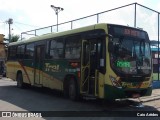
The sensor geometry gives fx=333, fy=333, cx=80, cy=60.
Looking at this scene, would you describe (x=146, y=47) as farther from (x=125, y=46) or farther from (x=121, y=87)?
(x=121, y=87)

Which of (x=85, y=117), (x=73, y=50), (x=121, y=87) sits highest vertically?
(x=73, y=50)

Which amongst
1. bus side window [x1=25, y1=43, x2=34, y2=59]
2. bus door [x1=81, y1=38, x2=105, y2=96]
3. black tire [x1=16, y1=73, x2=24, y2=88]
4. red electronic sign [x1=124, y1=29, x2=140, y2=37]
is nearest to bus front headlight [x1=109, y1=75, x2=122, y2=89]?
bus door [x1=81, y1=38, x2=105, y2=96]

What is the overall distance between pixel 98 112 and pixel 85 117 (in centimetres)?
98

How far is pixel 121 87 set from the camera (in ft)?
38.1

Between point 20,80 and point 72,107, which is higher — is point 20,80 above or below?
above

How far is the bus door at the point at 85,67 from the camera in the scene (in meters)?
12.8

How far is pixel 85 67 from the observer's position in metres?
12.9

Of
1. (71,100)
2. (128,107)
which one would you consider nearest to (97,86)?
(128,107)

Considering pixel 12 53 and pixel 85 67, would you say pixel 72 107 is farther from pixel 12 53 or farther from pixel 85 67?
pixel 12 53

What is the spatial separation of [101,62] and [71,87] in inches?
105

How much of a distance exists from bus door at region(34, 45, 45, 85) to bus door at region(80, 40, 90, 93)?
4241mm

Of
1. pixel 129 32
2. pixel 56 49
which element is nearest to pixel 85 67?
pixel 129 32

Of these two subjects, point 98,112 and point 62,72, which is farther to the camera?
point 62,72

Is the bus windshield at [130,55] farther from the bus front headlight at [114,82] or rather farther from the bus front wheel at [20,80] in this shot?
the bus front wheel at [20,80]
